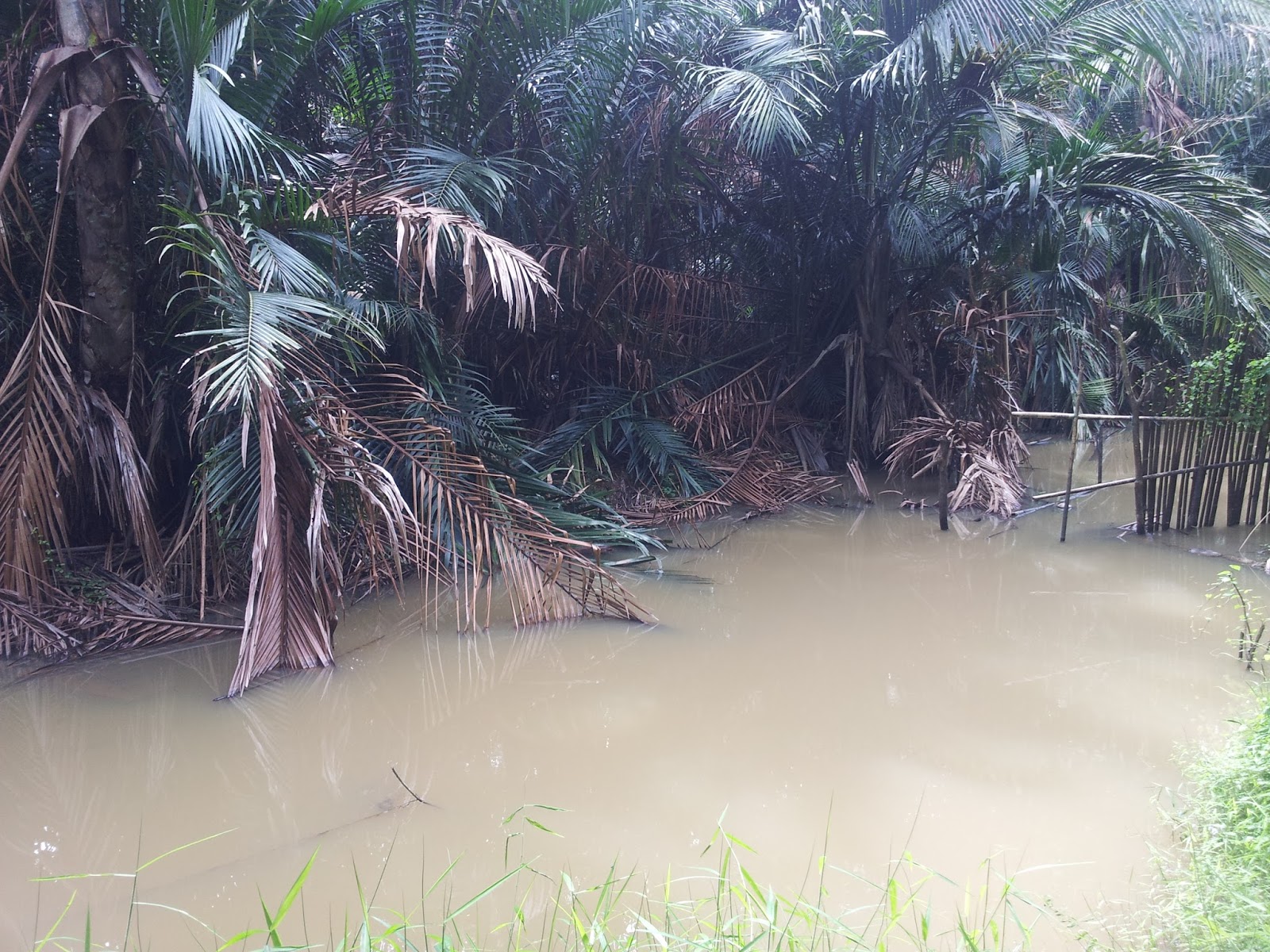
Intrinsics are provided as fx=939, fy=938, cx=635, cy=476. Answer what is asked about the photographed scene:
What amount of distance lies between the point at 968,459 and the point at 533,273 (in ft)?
11.3

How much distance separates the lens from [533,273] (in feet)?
12.3

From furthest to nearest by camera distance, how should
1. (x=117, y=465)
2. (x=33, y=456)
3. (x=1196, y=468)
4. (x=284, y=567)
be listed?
(x=1196, y=468)
(x=117, y=465)
(x=33, y=456)
(x=284, y=567)

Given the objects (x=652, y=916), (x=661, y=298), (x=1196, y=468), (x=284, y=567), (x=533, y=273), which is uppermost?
(x=661, y=298)

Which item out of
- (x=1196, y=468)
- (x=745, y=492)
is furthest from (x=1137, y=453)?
(x=745, y=492)

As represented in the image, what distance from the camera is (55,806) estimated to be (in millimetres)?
2518

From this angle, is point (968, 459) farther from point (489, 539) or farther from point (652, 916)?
point (652, 916)

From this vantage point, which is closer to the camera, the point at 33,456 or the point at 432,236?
the point at 33,456

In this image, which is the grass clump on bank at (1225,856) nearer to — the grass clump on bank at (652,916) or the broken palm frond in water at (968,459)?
the grass clump on bank at (652,916)

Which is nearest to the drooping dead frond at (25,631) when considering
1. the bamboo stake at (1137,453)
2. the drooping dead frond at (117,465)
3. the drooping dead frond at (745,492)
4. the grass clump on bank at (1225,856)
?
the drooping dead frond at (117,465)

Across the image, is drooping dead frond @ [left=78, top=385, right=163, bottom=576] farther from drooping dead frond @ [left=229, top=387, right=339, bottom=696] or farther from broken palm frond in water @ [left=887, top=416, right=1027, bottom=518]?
broken palm frond in water @ [left=887, top=416, right=1027, bottom=518]

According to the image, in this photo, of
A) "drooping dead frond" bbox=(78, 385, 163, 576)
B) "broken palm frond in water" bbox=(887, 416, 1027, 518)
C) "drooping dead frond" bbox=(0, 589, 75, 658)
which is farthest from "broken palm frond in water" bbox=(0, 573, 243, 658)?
"broken palm frond in water" bbox=(887, 416, 1027, 518)

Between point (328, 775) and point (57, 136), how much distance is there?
9.72 ft

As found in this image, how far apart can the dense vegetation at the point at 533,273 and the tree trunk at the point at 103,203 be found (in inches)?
0.5

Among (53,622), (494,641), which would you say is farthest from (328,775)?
(53,622)
